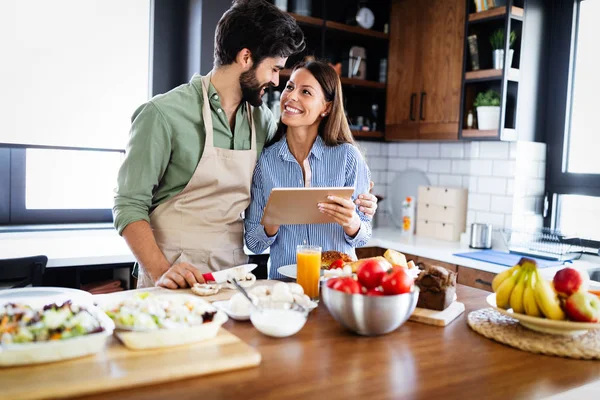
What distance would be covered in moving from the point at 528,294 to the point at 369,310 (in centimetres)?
44

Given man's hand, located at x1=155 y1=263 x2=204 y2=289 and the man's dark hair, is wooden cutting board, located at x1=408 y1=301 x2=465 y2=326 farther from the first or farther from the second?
the man's dark hair

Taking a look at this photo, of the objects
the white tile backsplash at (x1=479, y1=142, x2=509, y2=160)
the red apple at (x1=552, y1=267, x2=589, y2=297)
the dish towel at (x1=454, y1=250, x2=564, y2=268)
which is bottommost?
the dish towel at (x1=454, y1=250, x2=564, y2=268)

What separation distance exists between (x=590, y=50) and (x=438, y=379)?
3278mm

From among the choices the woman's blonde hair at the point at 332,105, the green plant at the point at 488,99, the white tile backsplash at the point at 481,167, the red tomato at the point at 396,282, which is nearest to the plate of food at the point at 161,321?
the red tomato at the point at 396,282

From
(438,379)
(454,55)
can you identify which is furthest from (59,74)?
(438,379)

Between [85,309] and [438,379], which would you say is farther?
[85,309]

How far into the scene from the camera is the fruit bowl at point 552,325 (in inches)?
54.0

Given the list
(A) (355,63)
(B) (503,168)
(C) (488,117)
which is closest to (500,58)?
(C) (488,117)

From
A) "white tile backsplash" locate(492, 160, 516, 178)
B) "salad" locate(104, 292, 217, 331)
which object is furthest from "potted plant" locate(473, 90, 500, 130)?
"salad" locate(104, 292, 217, 331)

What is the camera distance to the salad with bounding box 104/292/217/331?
1.23 metres

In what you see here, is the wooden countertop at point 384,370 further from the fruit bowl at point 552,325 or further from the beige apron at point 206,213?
the beige apron at point 206,213

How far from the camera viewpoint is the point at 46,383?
3.36 ft

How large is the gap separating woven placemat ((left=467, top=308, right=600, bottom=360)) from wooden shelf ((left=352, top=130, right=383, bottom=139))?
2.81 metres

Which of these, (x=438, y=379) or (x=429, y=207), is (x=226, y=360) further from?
(x=429, y=207)
